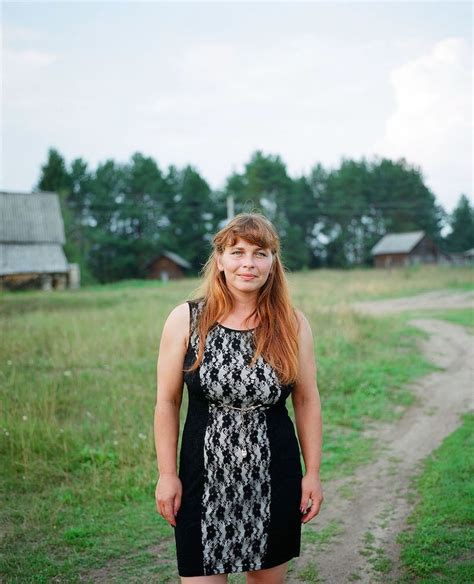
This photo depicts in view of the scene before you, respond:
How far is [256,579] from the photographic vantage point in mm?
2494

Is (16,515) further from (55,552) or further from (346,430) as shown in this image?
(346,430)

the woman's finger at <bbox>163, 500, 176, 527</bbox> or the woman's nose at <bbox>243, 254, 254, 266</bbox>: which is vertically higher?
the woman's nose at <bbox>243, 254, 254, 266</bbox>

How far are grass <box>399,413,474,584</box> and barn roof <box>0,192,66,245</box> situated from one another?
3384 cm

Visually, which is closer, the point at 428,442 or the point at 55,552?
the point at 55,552

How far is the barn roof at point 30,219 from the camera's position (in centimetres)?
3544

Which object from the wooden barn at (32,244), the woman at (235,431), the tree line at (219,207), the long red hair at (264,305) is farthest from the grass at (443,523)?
the tree line at (219,207)

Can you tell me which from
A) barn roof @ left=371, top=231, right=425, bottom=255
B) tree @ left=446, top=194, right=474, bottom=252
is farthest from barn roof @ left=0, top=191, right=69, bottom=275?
tree @ left=446, top=194, right=474, bottom=252

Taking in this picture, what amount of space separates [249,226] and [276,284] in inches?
12.4

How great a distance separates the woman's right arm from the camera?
2.43 metres

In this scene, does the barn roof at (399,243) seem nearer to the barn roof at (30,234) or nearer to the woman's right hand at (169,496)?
the barn roof at (30,234)

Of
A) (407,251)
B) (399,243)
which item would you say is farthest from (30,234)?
(399,243)

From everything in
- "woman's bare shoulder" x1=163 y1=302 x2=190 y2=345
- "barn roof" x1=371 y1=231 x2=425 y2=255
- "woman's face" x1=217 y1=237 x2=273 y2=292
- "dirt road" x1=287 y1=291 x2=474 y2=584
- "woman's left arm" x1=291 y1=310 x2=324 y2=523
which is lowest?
"dirt road" x1=287 y1=291 x2=474 y2=584

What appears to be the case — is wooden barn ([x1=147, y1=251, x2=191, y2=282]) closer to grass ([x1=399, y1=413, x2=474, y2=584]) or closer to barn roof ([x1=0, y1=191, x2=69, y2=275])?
barn roof ([x1=0, y1=191, x2=69, y2=275])

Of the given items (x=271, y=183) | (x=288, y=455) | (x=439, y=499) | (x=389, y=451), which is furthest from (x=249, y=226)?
(x=271, y=183)
